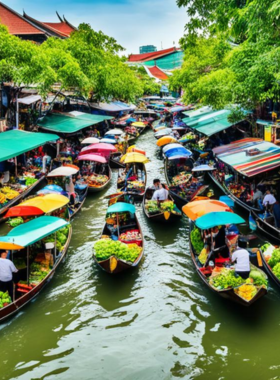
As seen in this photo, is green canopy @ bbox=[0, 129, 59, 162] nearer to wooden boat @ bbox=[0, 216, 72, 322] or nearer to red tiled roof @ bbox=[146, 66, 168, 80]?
wooden boat @ bbox=[0, 216, 72, 322]

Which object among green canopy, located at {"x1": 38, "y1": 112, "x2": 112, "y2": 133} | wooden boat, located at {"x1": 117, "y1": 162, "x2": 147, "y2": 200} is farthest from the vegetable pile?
green canopy, located at {"x1": 38, "y1": 112, "x2": 112, "y2": 133}

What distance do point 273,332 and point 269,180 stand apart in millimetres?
6717

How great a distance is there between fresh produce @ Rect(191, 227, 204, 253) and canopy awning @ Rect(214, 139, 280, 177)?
9.05ft

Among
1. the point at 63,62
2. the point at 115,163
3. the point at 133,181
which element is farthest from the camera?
the point at 115,163

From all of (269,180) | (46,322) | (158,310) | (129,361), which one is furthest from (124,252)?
(269,180)

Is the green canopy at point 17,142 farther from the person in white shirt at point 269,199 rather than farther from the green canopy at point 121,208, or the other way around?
the person in white shirt at point 269,199

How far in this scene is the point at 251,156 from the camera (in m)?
13.7

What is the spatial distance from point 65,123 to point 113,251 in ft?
45.4

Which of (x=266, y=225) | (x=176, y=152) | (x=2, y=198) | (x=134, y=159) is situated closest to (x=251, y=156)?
(x=266, y=225)

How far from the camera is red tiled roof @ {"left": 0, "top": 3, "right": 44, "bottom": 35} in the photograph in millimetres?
29891

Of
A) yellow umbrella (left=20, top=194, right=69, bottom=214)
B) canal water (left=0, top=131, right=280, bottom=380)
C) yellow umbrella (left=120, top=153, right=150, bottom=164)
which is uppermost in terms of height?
yellow umbrella (left=120, top=153, right=150, bottom=164)

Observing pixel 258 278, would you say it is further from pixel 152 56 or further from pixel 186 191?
pixel 152 56

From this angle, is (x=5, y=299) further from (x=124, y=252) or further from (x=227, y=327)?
(x=227, y=327)

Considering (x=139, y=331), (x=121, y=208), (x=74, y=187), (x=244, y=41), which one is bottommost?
(x=139, y=331)
